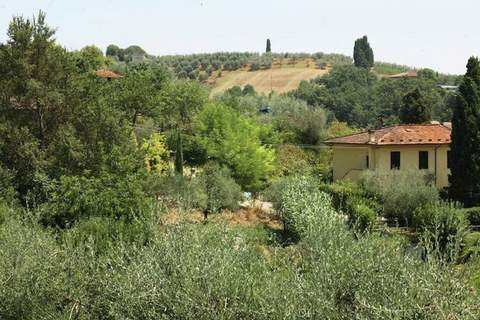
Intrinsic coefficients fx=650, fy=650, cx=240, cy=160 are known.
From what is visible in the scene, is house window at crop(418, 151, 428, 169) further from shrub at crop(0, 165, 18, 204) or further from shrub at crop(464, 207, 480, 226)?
shrub at crop(0, 165, 18, 204)

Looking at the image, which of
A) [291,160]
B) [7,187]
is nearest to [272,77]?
[291,160]

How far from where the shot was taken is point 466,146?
110ft

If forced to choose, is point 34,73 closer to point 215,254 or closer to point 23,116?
point 23,116

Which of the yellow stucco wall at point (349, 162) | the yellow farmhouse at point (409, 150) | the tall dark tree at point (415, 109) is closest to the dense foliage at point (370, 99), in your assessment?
the tall dark tree at point (415, 109)

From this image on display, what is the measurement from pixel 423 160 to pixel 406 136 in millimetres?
1817

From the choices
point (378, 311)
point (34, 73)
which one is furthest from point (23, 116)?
point (378, 311)

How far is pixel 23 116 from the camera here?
29625 mm

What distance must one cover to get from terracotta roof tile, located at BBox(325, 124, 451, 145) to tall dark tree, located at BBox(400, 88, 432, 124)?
29.0 feet

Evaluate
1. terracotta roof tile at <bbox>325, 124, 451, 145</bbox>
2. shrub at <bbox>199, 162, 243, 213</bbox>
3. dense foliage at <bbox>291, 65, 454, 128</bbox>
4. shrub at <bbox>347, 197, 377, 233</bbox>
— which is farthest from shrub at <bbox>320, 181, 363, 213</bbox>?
dense foliage at <bbox>291, 65, 454, 128</bbox>

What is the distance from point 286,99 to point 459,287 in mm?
77851

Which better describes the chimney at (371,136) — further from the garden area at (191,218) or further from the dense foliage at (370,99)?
the dense foliage at (370,99)

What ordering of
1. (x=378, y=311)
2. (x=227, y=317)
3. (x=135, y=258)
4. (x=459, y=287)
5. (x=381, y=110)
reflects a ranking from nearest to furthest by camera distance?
(x=378, y=311) → (x=459, y=287) → (x=227, y=317) → (x=135, y=258) → (x=381, y=110)

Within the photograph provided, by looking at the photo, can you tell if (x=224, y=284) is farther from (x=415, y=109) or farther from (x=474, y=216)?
(x=415, y=109)

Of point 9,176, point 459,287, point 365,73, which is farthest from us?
point 365,73
